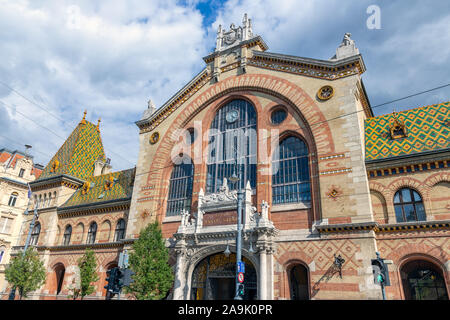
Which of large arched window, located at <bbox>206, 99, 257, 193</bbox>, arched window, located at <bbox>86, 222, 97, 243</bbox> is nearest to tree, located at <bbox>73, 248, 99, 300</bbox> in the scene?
arched window, located at <bbox>86, 222, 97, 243</bbox>

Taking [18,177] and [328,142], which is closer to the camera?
[328,142]

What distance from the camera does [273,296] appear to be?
1848 centimetres

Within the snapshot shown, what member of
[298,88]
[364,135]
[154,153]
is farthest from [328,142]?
[154,153]

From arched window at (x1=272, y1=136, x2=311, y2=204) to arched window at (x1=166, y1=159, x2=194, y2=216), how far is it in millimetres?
6961

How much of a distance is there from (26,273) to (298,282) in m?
22.0

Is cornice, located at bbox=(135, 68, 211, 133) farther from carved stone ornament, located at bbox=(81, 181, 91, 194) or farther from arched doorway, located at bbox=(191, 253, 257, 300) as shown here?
arched doorway, located at bbox=(191, 253, 257, 300)

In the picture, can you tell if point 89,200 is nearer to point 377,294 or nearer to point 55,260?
point 55,260

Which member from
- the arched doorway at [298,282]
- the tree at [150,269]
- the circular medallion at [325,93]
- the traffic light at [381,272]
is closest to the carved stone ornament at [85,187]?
the tree at [150,269]

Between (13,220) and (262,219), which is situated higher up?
(13,220)

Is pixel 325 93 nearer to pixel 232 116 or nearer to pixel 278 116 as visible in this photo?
pixel 278 116

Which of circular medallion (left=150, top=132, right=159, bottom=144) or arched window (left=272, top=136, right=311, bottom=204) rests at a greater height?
circular medallion (left=150, top=132, right=159, bottom=144)

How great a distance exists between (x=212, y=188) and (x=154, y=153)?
270 inches

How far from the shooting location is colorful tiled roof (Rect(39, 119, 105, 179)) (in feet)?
119

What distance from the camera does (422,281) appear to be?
17188 millimetres
